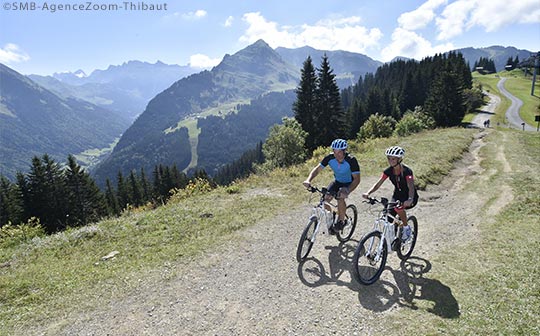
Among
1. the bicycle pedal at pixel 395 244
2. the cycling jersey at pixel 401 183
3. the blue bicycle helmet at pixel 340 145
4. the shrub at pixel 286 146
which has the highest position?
the blue bicycle helmet at pixel 340 145

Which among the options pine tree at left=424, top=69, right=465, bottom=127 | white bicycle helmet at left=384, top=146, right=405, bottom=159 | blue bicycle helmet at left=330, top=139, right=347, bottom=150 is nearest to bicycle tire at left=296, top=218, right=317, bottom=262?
blue bicycle helmet at left=330, top=139, right=347, bottom=150

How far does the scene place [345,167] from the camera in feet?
30.9

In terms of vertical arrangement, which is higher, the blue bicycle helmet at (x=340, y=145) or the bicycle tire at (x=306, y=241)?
the blue bicycle helmet at (x=340, y=145)

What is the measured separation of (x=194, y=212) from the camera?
1385cm

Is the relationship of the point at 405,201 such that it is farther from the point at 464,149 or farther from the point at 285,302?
the point at 464,149

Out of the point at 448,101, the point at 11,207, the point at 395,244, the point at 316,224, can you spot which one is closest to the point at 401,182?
the point at 395,244

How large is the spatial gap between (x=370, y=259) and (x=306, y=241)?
6.46 feet

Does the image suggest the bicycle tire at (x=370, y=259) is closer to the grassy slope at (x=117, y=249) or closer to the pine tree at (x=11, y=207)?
the grassy slope at (x=117, y=249)

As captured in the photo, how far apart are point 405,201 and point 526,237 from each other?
5.85 metres

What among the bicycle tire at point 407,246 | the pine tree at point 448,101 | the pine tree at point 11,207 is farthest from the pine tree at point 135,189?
the bicycle tire at point 407,246

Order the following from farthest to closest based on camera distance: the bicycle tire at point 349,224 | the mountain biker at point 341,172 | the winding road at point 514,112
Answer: the winding road at point 514,112
the bicycle tire at point 349,224
the mountain biker at point 341,172

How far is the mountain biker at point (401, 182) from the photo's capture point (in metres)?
8.25

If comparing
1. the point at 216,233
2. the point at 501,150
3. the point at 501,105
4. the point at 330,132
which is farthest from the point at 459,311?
the point at 501,105

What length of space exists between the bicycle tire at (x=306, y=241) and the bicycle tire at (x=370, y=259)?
1601mm
